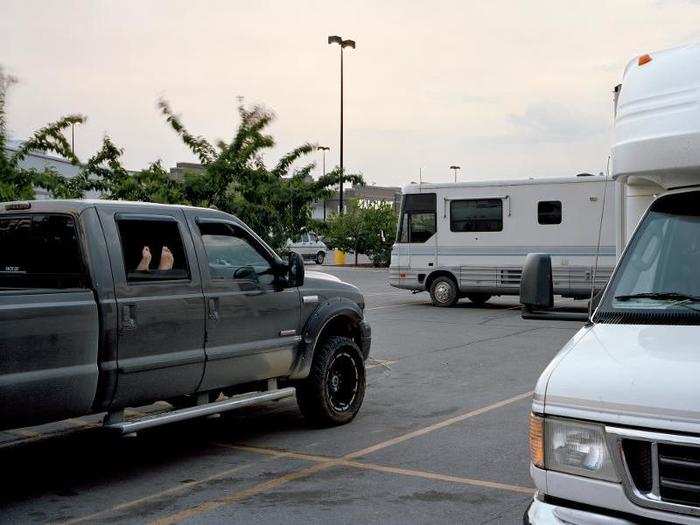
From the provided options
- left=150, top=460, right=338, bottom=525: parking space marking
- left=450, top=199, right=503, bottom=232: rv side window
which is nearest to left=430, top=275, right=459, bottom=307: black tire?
left=450, top=199, right=503, bottom=232: rv side window

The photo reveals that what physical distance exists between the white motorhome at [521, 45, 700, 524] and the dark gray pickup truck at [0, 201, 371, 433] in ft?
9.13

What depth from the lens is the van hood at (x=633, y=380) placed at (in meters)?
3.27

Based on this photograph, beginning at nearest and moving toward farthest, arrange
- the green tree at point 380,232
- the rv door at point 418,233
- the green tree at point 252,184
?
1. the green tree at point 252,184
2. the rv door at point 418,233
3. the green tree at point 380,232

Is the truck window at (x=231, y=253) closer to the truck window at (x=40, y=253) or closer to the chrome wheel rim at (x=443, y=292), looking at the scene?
the truck window at (x=40, y=253)

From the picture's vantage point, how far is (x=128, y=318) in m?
6.18

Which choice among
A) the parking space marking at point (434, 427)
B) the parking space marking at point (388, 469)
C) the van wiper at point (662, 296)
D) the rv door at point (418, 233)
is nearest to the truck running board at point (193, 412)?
the parking space marking at point (388, 469)

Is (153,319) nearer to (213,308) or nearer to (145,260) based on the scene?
(145,260)

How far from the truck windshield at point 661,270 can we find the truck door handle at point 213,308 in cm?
339

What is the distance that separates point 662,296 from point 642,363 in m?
0.86

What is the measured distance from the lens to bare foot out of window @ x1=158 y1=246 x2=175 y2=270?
22.1ft

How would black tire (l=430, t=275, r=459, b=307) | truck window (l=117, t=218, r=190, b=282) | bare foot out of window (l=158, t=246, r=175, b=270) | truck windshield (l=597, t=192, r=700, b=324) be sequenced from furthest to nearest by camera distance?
black tire (l=430, t=275, r=459, b=307) < bare foot out of window (l=158, t=246, r=175, b=270) < truck window (l=117, t=218, r=190, b=282) < truck windshield (l=597, t=192, r=700, b=324)


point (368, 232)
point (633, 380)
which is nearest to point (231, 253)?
point (633, 380)

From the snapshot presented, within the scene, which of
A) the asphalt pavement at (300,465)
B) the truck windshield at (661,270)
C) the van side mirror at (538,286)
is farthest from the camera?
the asphalt pavement at (300,465)

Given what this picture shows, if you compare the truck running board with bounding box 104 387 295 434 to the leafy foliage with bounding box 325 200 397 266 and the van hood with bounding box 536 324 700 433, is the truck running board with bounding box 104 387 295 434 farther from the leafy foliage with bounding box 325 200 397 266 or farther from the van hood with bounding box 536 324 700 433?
the leafy foliage with bounding box 325 200 397 266
